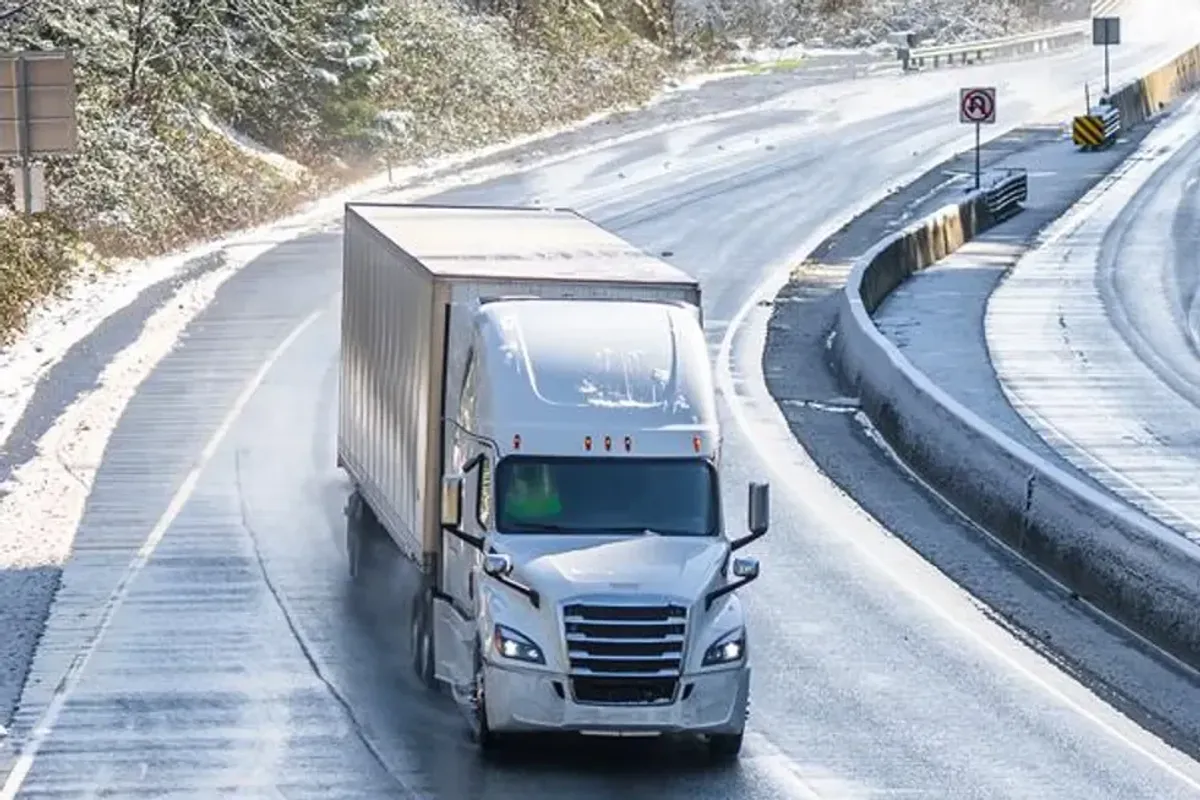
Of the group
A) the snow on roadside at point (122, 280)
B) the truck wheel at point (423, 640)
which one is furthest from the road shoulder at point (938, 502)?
the snow on roadside at point (122, 280)

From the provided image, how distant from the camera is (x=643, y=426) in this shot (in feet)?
56.8

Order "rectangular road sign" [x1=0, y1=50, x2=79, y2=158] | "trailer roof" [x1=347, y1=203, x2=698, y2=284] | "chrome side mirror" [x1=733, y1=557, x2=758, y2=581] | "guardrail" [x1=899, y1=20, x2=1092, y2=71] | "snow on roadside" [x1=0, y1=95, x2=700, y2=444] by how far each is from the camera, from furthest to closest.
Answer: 1. "guardrail" [x1=899, y1=20, x2=1092, y2=71]
2. "snow on roadside" [x1=0, y1=95, x2=700, y2=444]
3. "rectangular road sign" [x1=0, y1=50, x2=79, y2=158]
4. "trailer roof" [x1=347, y1=203, x2=698, y2=284]
5. "chrome side mirror" [x1=733, y1=557, x2=758, y2=581]

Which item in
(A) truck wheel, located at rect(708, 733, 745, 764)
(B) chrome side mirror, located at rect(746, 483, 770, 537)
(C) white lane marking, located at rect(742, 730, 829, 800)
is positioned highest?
(B) chrome side mirror, located at rect(746, 483, 770, 537)

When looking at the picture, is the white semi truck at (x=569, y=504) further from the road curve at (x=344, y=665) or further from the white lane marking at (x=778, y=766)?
the road curve at (x=344, y=665)

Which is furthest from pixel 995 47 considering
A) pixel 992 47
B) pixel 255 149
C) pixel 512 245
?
pixel 512 245

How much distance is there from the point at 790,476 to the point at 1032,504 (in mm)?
4579

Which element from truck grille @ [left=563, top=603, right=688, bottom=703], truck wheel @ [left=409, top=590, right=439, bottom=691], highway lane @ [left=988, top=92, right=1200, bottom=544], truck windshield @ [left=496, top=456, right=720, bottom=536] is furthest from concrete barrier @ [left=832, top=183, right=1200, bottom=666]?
truck wheel @ [left=409, top=590, right=439, bottom=691]

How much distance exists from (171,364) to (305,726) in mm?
18215

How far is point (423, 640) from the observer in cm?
1923

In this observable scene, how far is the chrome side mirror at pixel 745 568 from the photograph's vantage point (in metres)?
16.9

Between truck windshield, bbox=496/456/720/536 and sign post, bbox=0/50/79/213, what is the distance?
61.5ft

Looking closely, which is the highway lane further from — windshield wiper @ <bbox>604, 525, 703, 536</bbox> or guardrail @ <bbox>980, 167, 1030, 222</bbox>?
windshield wiper @ <bbox>604, 525, 703, 536</bbox>

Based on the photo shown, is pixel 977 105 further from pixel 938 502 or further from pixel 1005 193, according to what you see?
pixel 938 502

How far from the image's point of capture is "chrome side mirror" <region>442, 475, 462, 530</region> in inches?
679
